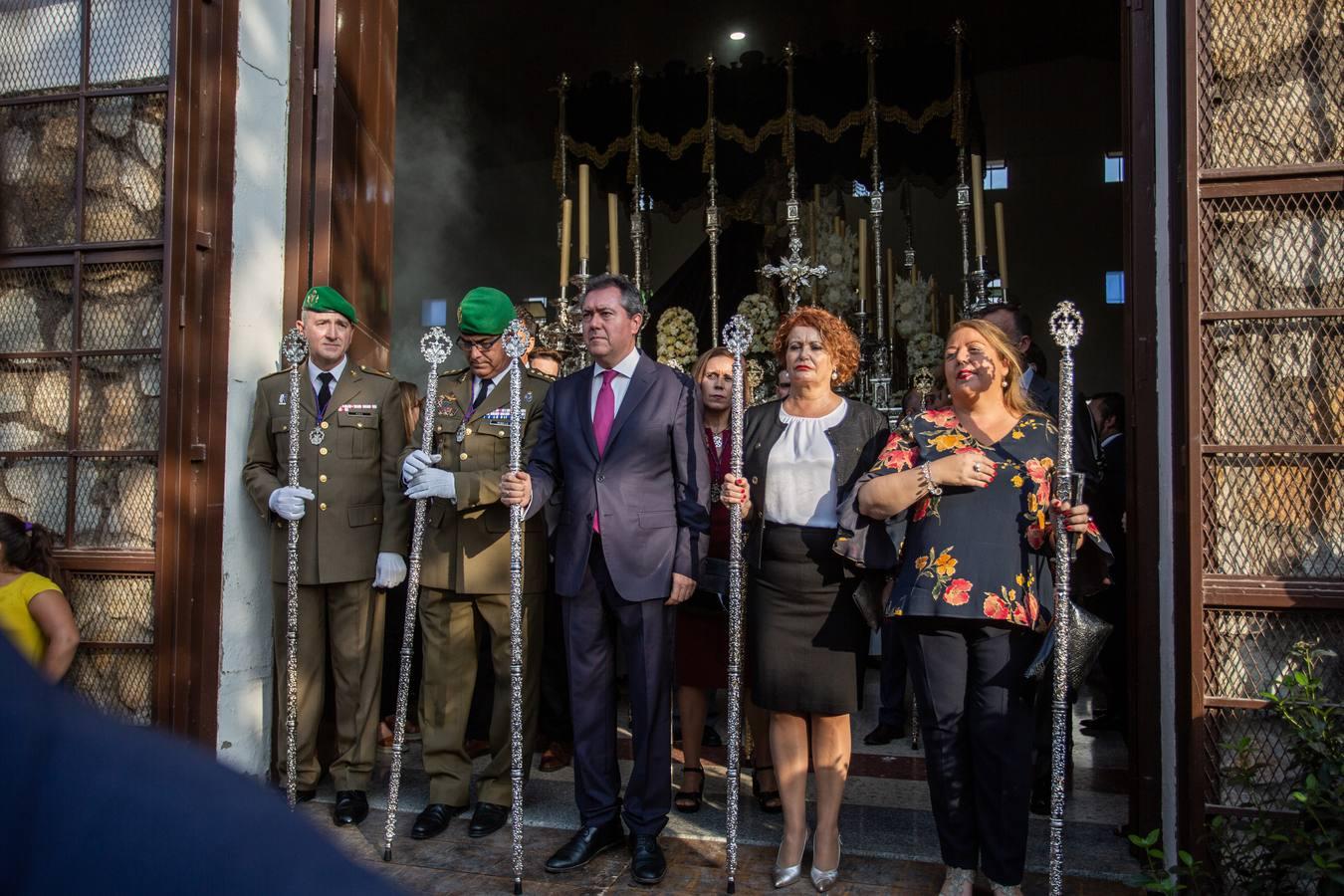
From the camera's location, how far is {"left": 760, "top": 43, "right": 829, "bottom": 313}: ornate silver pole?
21.7 feet

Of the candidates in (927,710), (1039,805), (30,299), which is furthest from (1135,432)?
(30,299)

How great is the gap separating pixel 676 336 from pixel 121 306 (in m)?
4.25

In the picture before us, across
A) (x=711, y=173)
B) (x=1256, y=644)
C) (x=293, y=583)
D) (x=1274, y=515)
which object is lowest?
(x=1256, y=644)

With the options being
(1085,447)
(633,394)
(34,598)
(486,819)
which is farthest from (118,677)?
(1085,447)

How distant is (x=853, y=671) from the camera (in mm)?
3654

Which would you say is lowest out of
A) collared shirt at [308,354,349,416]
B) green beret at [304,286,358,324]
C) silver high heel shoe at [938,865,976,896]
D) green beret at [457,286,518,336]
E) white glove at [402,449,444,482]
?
silver high heel shoe at [938,865,976,896]

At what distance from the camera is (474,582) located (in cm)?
423

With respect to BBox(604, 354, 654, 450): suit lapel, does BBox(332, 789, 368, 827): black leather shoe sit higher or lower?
lower

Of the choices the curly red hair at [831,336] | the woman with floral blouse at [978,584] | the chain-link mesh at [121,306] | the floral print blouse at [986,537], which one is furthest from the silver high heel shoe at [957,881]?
the chain-link mesh at [121,306]

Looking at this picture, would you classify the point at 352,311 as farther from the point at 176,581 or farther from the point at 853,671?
the point at 853,671

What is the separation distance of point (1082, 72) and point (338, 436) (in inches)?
461

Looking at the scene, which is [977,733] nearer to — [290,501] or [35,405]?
[290,501]

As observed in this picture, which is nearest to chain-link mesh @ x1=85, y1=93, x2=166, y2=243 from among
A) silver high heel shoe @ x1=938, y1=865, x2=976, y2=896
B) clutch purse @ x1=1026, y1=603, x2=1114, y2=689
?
clutch purse @ x1=1026, y1=603, x2=1114, y2=689

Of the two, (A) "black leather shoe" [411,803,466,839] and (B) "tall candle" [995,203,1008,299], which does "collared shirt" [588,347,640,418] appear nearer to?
(A) "black leather shoe" [411,803,466,839]
